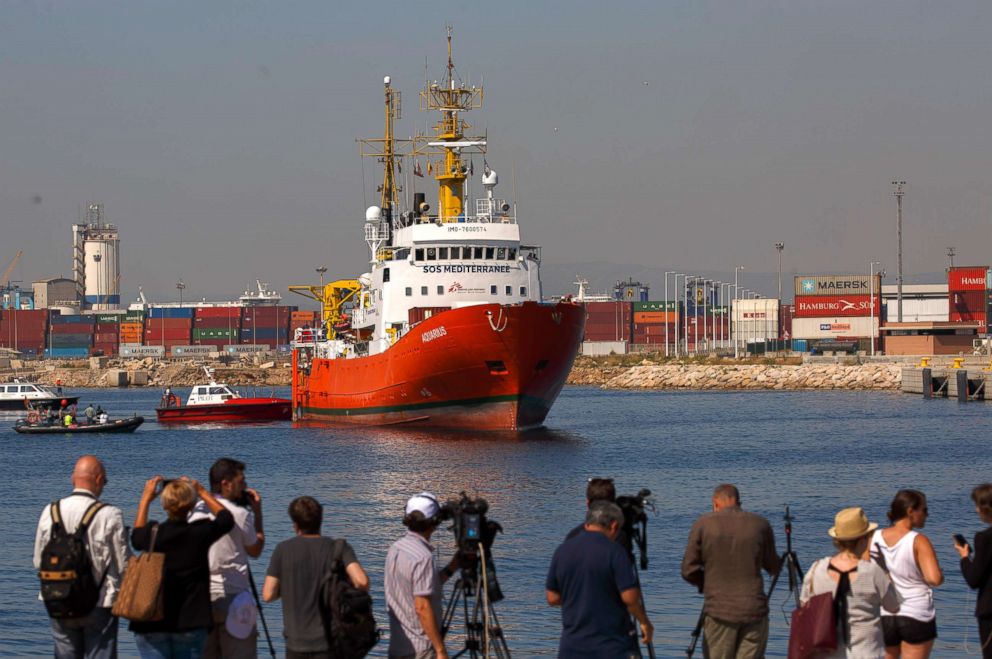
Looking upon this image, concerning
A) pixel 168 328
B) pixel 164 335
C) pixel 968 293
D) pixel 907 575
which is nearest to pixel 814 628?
pixel 907 575

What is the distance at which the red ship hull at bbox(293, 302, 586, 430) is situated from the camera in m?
37.6

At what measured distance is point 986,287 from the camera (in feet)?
357

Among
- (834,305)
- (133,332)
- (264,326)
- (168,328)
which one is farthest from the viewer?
(264,326)

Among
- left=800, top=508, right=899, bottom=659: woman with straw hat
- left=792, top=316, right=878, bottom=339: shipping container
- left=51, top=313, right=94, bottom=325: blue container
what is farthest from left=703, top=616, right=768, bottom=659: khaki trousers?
left=51, top=313, right=94, bottom=325: blue container

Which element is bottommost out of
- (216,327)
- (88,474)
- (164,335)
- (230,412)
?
(230,412)

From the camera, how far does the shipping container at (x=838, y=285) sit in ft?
380

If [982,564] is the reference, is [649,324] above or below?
above

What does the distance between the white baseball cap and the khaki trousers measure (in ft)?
5.78

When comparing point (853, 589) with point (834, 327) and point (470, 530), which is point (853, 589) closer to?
point (470, 530)

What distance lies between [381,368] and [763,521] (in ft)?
118

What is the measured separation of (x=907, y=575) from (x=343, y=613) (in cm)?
311

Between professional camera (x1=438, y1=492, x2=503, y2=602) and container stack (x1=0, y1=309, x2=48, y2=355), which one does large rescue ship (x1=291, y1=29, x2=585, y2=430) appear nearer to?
professional camera (x1=438, y1=492, x2=503, y2=602)

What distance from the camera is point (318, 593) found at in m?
7.22

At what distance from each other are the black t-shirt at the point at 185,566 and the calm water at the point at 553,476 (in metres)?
5.85
